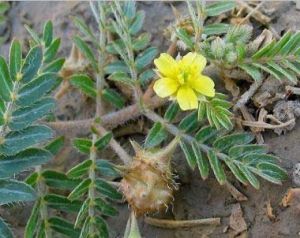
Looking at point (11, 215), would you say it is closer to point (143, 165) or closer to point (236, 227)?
point (143, 165)

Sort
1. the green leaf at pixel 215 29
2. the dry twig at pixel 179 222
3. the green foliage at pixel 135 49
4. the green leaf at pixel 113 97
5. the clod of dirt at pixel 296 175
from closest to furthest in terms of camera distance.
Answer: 1. the clod of dirt at pixel 296 175
2. the dry twig at pixel 179 222
3. the green leaf at pixel 215 29
4. the green foliage at pixel 135 49
5. the green leaf at pixel 113 97

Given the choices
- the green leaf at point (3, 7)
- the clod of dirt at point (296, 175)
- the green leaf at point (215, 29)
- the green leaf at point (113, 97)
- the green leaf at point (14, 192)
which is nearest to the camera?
the green leaf at point (14, 192)

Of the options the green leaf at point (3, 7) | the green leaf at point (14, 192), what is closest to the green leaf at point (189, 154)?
the green leaf at point (14, 192)

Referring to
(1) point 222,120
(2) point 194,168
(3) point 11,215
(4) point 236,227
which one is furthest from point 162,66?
(3) point 11,215

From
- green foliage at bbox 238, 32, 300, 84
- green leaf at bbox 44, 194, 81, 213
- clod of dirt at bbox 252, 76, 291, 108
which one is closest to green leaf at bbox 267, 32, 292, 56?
green foliage at bbox 238, 32, 300, 84

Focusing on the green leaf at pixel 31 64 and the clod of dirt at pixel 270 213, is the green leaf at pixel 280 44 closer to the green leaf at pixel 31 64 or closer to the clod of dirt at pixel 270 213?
the clod of dirt at pixel 270 213

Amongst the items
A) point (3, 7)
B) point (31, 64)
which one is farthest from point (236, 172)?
point (3, 7)
